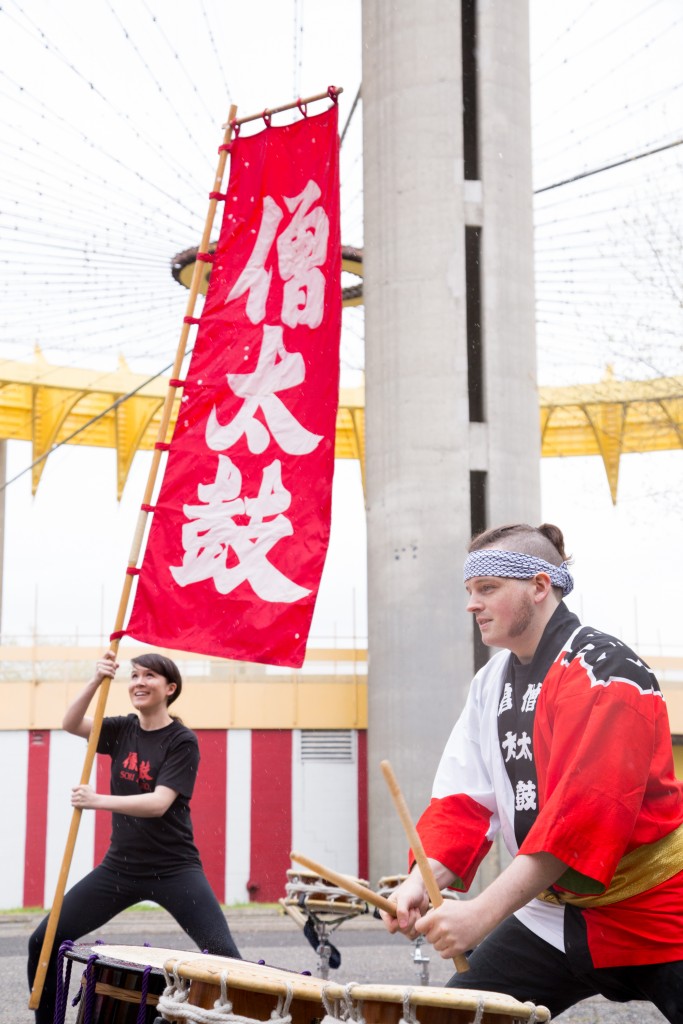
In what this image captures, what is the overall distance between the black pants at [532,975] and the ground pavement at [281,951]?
3.21 m

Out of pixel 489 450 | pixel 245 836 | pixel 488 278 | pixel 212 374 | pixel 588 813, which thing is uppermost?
pixel 488 278

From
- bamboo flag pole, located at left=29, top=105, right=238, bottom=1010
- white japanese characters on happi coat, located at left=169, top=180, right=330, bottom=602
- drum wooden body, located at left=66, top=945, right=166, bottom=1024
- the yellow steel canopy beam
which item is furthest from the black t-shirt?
the yellow steel canopy beam

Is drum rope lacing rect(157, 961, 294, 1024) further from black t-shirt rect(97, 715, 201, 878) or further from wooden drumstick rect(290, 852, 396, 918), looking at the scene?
black t-shirt rect(97, 715, 201, 878)

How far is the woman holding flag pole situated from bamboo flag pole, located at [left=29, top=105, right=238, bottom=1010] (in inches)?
2.6

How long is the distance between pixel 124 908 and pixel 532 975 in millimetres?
2309

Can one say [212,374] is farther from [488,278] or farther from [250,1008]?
[488,278]

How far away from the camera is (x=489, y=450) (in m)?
15.6

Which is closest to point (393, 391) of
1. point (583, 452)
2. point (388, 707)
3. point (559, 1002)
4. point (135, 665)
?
point (388, 707)

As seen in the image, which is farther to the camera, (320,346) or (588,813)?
(320,346)

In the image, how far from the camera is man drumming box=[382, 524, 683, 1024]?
8.90 feet

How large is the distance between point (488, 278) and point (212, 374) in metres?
10.2

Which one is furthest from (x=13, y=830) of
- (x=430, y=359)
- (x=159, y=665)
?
(x=159, y=665)

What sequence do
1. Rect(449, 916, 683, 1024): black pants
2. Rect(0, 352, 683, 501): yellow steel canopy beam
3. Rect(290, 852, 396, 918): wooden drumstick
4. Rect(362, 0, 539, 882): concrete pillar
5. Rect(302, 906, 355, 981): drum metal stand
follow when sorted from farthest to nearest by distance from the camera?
1. Rect(0, 352, 683, 501): yellow steel canopy beam
2. Rect(362, 0, 539, 882): concrete pillar
3. Rect(302, 906, 355, 981): drum metal stand
4. Rect(449, 916, 683, 1024): black pants
5. Rect(290, 852, 396, 918): wooden drumstick

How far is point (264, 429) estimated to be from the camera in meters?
6.06
